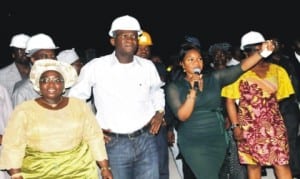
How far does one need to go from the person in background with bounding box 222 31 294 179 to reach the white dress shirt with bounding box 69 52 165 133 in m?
1.00

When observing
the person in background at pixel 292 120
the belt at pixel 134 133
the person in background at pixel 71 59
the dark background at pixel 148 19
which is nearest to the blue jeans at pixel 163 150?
the belt at pixel 134 133

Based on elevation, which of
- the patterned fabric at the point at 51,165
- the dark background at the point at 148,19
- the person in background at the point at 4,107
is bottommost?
the patterned fabric at the point at 51,165

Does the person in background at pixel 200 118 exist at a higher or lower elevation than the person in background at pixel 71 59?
lower

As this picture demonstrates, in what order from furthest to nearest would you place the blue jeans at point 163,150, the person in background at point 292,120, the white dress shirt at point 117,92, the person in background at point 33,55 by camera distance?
the person in background at point 292,120 < the blue jeans at point 163,150 < the person in background at point 33,55 < the white dress shirt at point 117,92

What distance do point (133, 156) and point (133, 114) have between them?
379 mm

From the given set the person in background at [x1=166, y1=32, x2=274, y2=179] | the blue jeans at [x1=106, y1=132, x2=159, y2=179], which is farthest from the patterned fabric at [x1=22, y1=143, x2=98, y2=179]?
the person in background at [x1=166, y1=32, x2=274, y2=179]

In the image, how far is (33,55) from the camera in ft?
17.5

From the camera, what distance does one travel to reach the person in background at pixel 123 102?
16.3 feet

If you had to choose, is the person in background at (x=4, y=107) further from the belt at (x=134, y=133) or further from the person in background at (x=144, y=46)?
the person in background at (x=144, y=46)

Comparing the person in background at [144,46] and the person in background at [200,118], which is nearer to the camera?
the person in background at [200,118]

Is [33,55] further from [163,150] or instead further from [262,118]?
[262,118]

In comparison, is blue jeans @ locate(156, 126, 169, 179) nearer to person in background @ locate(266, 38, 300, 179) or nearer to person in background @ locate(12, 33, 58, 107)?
person in background @ locate(266, 38, 300, 179)

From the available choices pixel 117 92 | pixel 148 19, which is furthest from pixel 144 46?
pixel 148 19

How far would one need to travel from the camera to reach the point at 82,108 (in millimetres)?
4379
